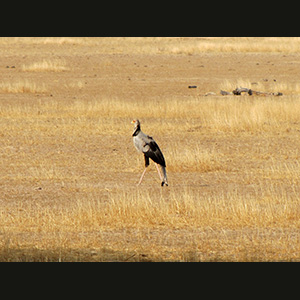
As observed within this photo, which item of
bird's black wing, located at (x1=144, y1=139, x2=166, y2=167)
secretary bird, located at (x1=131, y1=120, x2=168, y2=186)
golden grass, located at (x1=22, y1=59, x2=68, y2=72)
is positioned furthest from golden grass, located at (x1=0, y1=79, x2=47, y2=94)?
bird's black wing, located at (x1=144, y1=139, x2=166, y2=167)

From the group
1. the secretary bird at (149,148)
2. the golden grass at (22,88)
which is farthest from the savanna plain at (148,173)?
the secretary bird at (149,148)

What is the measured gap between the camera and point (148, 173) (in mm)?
13648

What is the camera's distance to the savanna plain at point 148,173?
8.75 meters

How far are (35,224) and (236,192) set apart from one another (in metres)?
3.14

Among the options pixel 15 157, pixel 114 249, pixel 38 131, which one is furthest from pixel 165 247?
pixel 38 131

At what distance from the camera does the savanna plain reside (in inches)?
344

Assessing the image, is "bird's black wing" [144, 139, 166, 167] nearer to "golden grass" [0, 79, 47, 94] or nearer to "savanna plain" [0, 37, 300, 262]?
"savanna plain" [0, 37, 300, 262]

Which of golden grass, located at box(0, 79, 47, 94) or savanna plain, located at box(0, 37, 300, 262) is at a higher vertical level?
golden grass, located at box(0, 79, 47, 94)

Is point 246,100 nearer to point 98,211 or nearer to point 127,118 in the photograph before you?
point 127,118

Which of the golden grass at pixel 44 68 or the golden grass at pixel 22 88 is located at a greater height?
the golden grass at pixel 44 68

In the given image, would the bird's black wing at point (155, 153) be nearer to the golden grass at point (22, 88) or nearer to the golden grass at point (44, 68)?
the golden grass at point (22, 88)

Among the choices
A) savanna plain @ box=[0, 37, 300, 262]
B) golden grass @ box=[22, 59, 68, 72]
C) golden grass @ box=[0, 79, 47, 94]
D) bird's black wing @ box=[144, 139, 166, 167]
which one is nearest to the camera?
savanna plain @ box=[0, 37, 300, 262]

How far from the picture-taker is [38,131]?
1805 centimetres

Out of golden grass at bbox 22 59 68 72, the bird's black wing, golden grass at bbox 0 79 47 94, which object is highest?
golden grass at bbox 22 59 68 72
